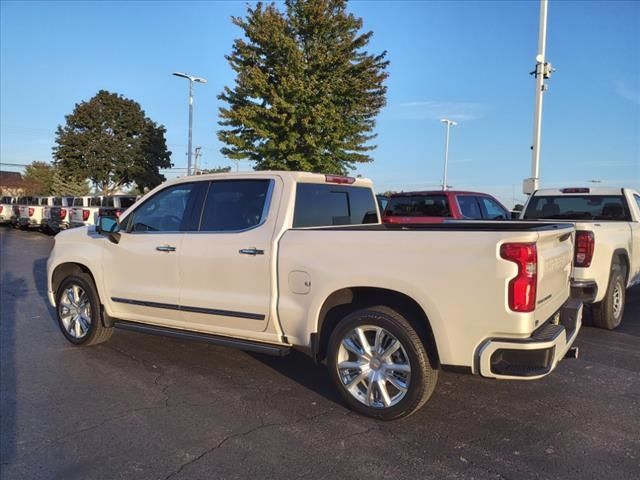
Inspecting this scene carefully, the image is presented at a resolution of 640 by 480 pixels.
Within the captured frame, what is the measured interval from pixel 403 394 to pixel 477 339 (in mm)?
699

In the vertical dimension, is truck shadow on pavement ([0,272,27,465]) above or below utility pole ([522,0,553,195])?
below

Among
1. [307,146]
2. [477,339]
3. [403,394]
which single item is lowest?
[403,394]

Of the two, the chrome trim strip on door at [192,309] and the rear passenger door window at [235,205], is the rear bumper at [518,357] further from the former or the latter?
the rear passenger door window at [235,205]

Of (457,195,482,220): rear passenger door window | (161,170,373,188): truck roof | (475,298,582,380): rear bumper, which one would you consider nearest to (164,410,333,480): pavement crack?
(475,298,582,380): rear bumper

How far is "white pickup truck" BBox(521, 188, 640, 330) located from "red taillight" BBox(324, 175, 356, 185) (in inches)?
100.0

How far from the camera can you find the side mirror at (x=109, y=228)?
5465 mm

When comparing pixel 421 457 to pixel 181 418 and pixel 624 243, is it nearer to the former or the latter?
pixel 181 418

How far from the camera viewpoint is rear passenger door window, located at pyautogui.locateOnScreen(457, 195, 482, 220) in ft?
33.4

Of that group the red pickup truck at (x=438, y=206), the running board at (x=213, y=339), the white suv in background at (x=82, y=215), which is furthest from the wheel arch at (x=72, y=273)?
the white suv in background at (x=82, y=215)

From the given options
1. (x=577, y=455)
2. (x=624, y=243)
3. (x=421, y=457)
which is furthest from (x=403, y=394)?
(x=624, y=243)

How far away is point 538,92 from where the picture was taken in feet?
52.3

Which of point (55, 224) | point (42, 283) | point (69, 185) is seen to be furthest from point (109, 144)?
point (42, 283)

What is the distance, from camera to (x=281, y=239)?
4.31 meters

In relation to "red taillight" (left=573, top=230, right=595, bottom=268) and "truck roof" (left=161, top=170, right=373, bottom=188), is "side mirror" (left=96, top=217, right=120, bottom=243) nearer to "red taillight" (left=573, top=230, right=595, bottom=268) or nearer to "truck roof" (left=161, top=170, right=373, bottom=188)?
"truck roof" (left=161, top=170, right=373, bottom=188)
